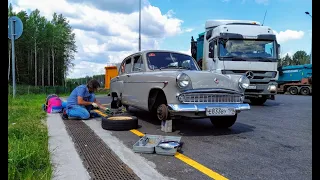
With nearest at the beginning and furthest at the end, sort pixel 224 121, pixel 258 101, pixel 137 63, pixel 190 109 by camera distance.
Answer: pixel 190 109 → pixel 224 121 → pixel 137 63 → pixel 258 101

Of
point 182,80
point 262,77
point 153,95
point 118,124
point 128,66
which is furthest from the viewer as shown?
point 262,77

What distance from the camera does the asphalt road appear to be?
3494 mm

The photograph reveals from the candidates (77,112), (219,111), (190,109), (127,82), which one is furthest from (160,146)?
(77,112)

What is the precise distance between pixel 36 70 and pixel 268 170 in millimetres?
56265

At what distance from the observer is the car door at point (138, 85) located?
6.50m

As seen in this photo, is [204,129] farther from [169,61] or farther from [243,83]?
[169,61]

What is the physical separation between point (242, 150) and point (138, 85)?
3.15 metres

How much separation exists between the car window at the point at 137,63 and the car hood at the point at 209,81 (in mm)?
2013

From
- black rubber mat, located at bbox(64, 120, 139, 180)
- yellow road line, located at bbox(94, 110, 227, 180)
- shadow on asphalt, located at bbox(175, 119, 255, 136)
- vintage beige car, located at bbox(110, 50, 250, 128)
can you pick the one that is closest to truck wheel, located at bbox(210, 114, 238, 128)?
vintage beige car, located at bbox(110, 50, 250, 128)

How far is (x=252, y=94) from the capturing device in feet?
37.1

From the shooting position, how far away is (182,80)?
5336mm

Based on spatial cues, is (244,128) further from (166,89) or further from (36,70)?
(36,70)

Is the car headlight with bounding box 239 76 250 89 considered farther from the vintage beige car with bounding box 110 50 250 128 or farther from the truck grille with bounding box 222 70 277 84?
the truck grille with bounding box 222 70 277 84
